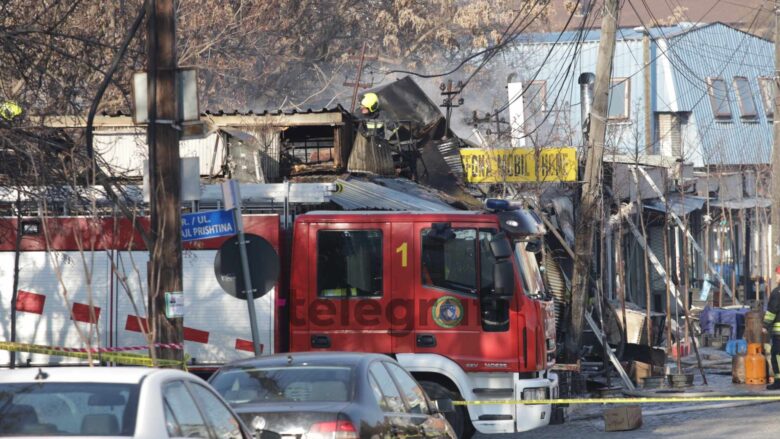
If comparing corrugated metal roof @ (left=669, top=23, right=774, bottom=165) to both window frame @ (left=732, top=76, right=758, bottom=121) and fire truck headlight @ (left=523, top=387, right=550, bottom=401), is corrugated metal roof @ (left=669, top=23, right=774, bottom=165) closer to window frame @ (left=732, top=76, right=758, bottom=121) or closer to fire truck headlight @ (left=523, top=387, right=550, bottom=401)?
window frame @ (left=732, top=76, right=758, bottom=121)

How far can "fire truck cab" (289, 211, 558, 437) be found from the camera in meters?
13.7

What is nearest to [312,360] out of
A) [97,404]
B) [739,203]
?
[97,404]

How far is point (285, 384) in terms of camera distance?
9.51 meters

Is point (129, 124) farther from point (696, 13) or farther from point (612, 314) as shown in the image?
point (696, 13)

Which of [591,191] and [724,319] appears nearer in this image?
[591,191]

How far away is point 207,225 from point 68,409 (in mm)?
6366

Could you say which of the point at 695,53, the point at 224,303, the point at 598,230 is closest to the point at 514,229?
the point at 224,303

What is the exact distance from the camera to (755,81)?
5059cm

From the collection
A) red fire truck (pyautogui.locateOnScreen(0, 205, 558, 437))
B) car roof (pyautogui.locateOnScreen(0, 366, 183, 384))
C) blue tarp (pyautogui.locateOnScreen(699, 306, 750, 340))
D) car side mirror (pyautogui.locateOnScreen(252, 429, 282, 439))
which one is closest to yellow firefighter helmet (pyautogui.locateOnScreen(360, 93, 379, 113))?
red fire truck (pyautogui.locateOnScreen(0, 205, 558, 437))

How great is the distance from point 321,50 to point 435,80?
345 inches

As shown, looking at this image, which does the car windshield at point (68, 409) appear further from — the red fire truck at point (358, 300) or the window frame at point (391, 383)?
the red fire truck at point (358, 300)

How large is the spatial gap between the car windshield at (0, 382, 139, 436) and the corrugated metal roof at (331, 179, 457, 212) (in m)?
9.39

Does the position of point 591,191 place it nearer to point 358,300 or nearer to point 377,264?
point 377,264

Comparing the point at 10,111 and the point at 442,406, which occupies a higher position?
the point at 10,111
